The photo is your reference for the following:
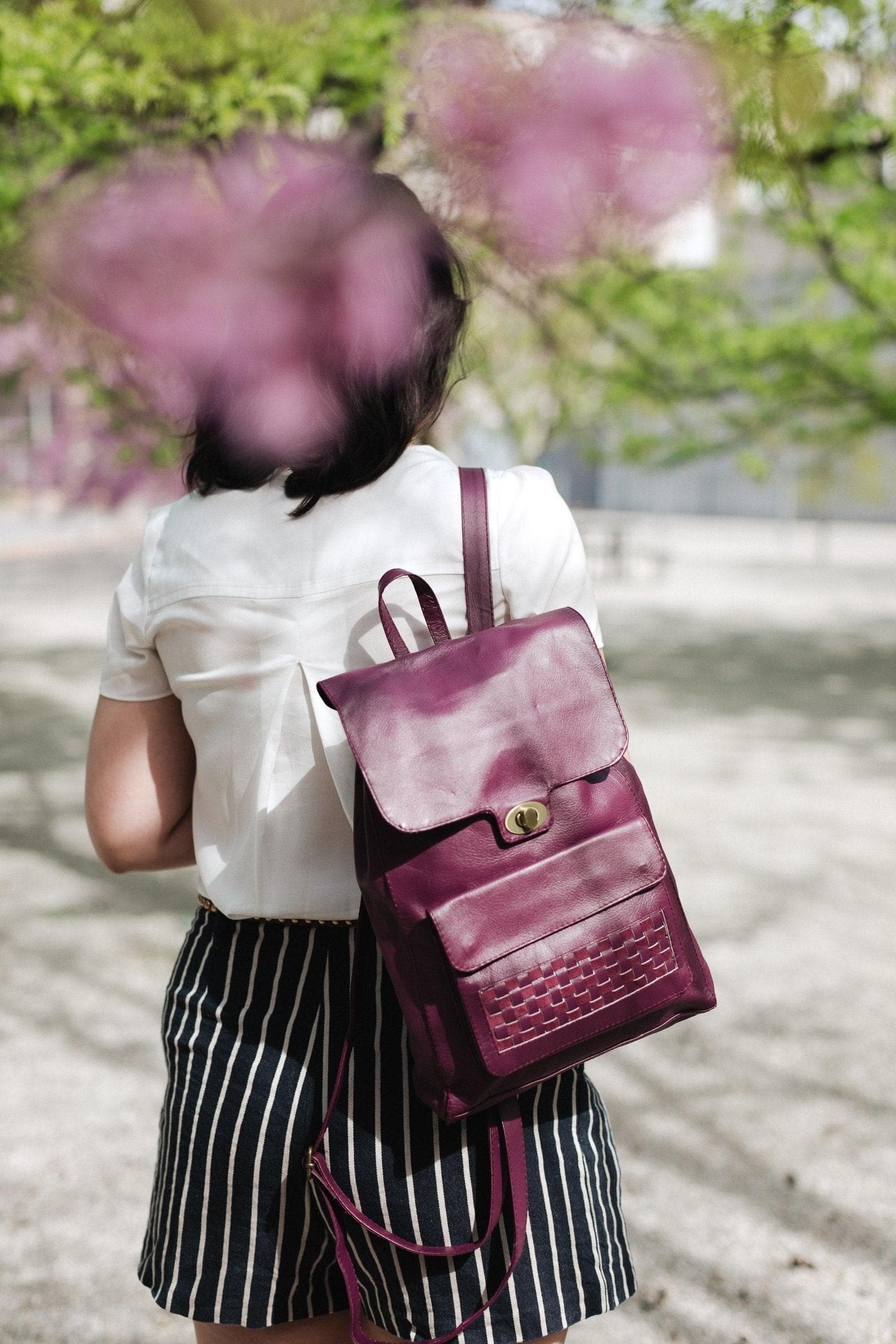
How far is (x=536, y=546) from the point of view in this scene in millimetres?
1314

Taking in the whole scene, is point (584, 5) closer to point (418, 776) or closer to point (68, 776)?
point (418, 776)

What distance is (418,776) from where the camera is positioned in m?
1.20

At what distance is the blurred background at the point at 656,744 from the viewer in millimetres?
2545

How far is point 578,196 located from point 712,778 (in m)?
4.96

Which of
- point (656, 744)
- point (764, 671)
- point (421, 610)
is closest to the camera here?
point (421, 610)

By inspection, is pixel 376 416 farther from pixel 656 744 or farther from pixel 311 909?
pixel 656 744

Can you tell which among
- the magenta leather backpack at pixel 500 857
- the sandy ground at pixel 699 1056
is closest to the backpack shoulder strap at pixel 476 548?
the magenta leather backpack at pixel 500 857

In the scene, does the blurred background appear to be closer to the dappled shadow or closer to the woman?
the dappled shadow

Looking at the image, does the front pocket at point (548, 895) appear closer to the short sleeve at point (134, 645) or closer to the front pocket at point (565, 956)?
the front pocket at point (565, 956)

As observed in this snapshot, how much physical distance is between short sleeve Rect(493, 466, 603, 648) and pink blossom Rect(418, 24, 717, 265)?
1097 mm

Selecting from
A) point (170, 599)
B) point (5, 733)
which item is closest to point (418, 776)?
point (170, 599)

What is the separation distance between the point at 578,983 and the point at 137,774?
0.57 metres

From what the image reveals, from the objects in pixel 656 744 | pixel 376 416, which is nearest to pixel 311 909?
pixel 376 416

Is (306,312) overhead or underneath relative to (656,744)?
overhead
